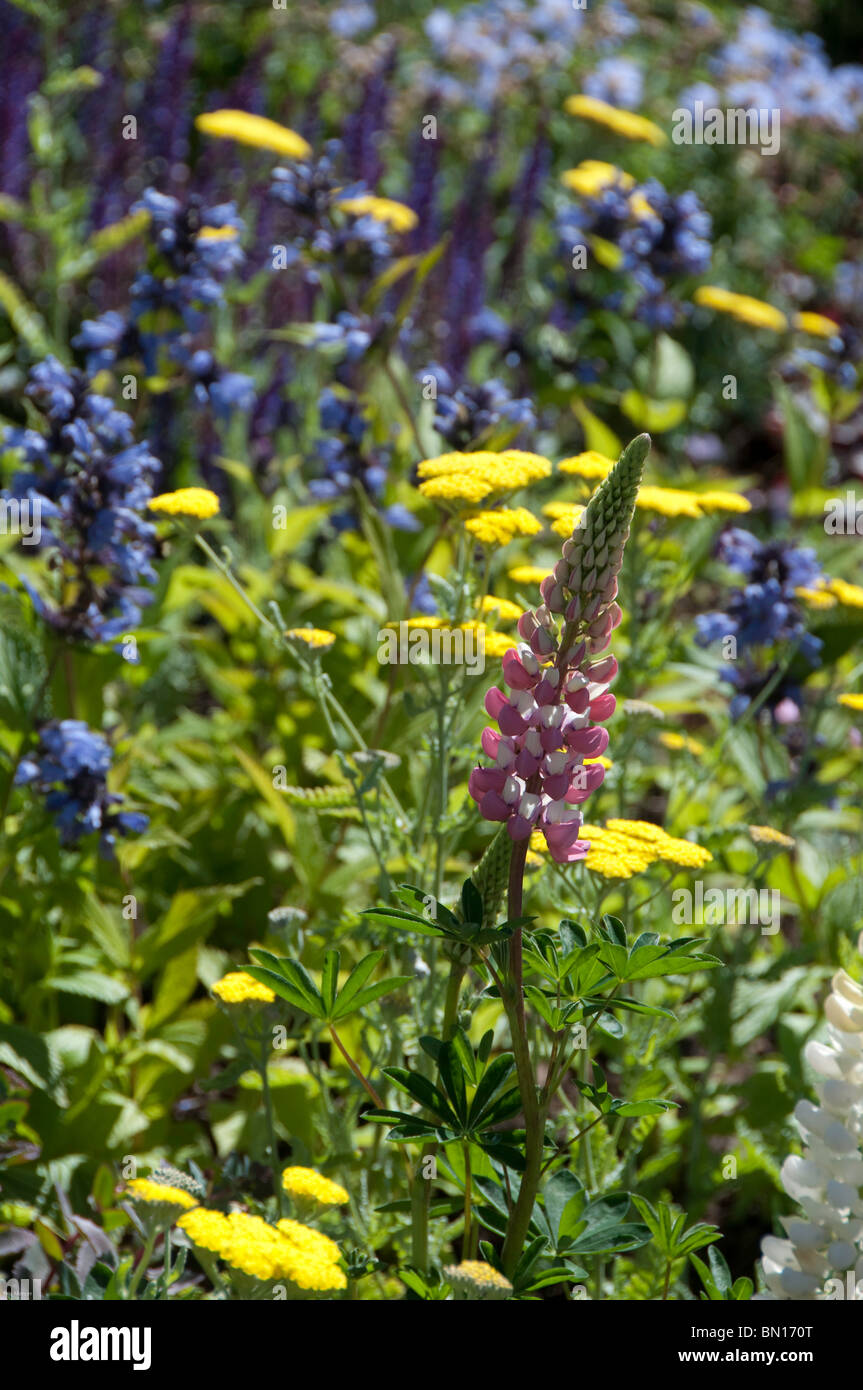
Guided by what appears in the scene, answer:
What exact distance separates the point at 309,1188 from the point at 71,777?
0.94m

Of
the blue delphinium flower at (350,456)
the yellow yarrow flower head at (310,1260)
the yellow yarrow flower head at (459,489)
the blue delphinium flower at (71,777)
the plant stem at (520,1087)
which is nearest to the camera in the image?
the yellow yarrow flower head at (310,1260)

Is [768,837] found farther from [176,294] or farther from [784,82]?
[784,82]

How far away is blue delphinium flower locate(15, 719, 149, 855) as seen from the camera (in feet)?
7.07

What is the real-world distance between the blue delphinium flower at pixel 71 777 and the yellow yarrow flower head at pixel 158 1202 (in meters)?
0.86

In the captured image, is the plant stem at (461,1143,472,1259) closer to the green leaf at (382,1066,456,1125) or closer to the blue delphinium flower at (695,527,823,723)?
the green leaf at (382,1066,456,1125)


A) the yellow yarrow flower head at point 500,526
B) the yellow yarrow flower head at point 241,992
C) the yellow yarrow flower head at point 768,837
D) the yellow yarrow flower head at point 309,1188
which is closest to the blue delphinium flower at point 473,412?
the yellow yarrow flower head at point 500,526

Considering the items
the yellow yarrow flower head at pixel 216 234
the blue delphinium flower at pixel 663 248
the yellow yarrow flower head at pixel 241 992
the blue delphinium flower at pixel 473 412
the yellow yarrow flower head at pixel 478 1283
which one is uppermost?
the blue delphinium flower at pixel 663 248

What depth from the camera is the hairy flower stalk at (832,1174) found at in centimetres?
137

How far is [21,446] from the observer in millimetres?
2363

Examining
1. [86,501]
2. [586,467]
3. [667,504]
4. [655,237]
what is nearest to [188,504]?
[86,501]

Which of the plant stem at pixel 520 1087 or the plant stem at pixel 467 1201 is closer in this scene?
the plant stem at pixel 520 1087

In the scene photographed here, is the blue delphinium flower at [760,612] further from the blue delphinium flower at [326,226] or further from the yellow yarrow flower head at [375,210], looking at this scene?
the yellow yarrow flower head at [375,210]

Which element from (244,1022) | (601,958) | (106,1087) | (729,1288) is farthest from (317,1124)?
(601,958)
